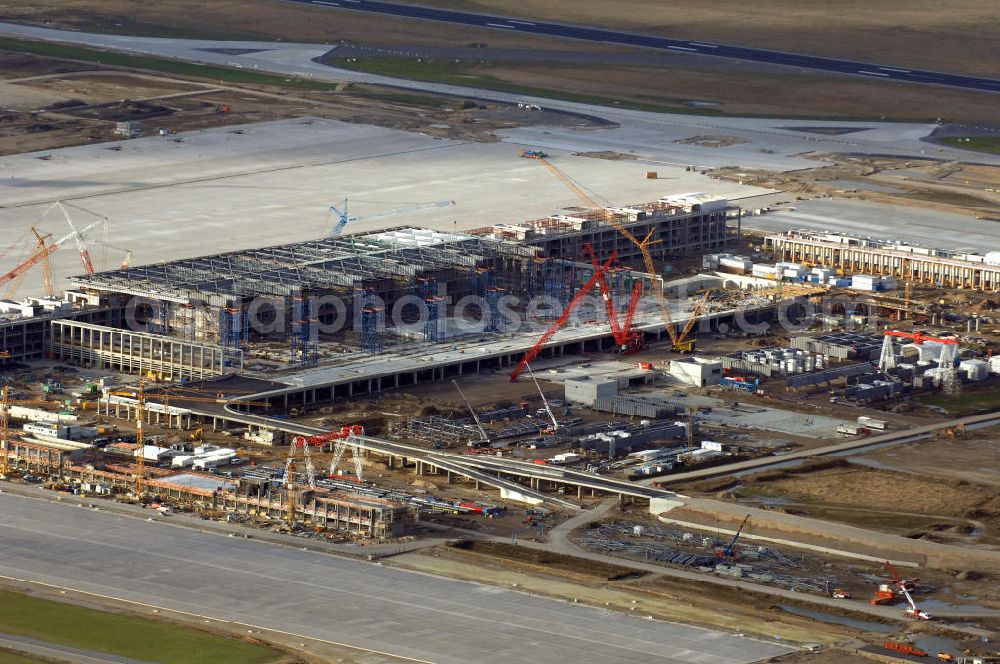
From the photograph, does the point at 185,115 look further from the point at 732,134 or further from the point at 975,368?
the point at 975,368

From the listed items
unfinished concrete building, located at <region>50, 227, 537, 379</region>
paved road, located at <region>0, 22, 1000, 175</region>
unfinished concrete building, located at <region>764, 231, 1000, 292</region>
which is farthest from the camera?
paved road, located at <region>0, 22, 1000, 175</region>

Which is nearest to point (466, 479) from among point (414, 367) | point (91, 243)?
point (414, 367)

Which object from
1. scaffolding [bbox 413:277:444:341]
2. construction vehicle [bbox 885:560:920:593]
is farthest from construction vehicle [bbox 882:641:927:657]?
scaffolding [bbox 413:277:444:341]

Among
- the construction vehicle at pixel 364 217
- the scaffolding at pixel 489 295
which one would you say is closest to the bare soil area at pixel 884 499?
the scaffolding at pixel 489 295

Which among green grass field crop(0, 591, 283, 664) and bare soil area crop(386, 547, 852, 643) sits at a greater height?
bare soil area crop(386, 547, 852, 643)

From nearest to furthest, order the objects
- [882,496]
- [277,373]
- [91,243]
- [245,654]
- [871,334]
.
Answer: [245,654] < [882,496] < [277,373] < [871,334] < [91,243]

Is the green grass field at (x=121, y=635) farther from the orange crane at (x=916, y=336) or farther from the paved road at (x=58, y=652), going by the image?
the orange crane at (x=916, y=336)

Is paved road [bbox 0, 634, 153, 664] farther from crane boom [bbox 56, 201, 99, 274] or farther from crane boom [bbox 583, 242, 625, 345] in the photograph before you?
crane boom [bbox 56, 201, 99, 274]

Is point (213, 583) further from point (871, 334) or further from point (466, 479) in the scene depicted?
point (871, 334)
